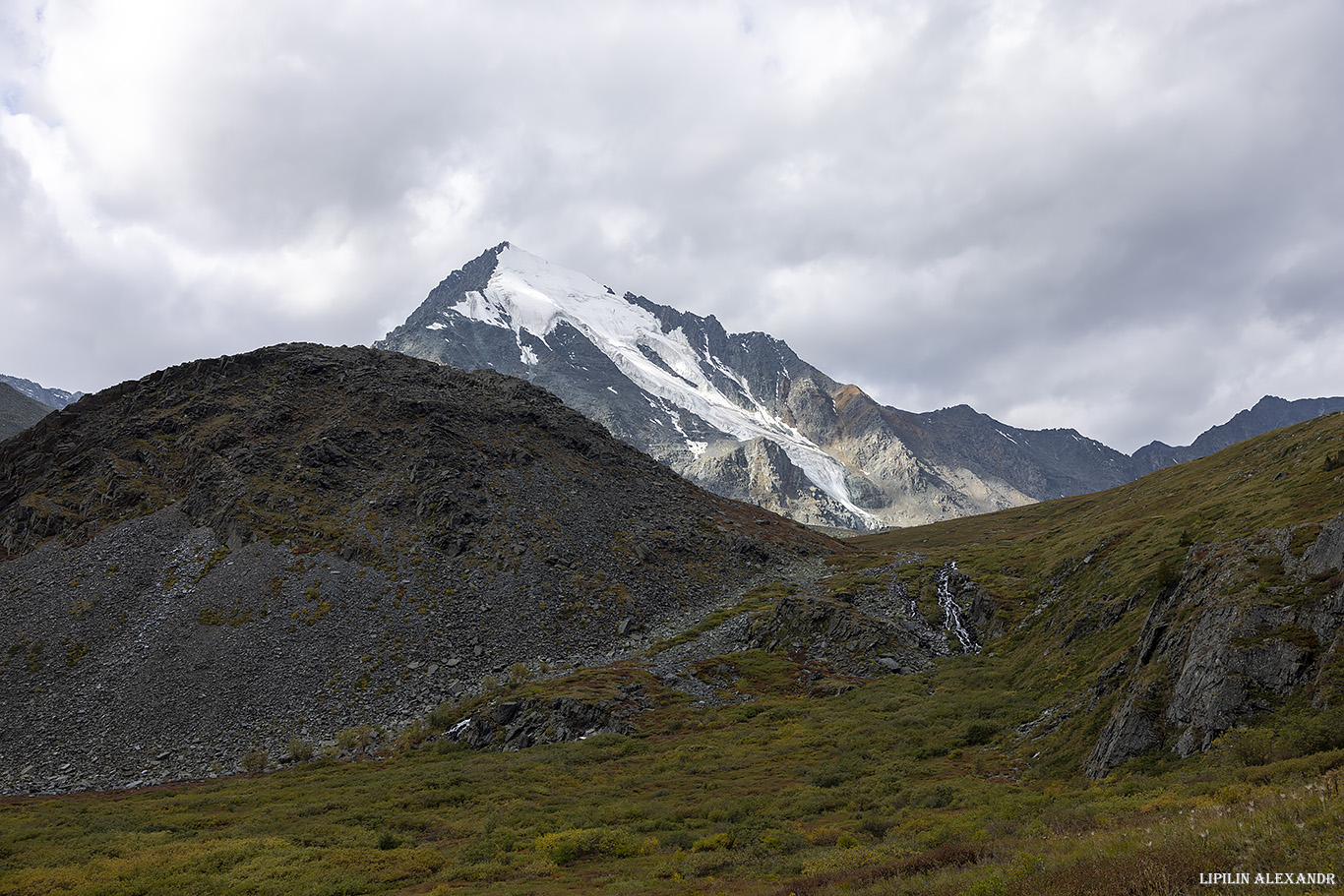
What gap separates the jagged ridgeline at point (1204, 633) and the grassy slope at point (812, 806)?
1.83ft

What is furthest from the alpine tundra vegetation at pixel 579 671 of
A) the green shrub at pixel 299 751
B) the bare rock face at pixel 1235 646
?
the green shrub at pixel 299 751

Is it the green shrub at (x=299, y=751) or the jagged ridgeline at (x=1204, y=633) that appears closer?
the jagged ridgeline at (x=1204, y=633)

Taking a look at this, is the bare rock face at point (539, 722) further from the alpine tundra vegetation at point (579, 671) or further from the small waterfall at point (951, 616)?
the small waterfall at point (951, 616)

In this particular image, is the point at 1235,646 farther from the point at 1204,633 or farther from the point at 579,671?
the point at 579,671

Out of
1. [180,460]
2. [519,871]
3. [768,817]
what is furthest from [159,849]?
[180,460]

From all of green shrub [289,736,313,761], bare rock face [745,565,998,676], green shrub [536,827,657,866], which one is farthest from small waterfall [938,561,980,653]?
green shrub [289,736,313,761]

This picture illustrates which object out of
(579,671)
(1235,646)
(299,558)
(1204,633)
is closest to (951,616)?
(579,671)

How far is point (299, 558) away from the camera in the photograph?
80.8 meters

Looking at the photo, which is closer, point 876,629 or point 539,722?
point 539,722

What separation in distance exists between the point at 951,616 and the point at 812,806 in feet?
185

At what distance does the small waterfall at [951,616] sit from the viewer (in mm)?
74188

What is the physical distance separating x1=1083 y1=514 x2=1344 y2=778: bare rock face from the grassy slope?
1854mm

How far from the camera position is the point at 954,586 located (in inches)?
3556

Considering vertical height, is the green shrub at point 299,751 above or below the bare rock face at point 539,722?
above
